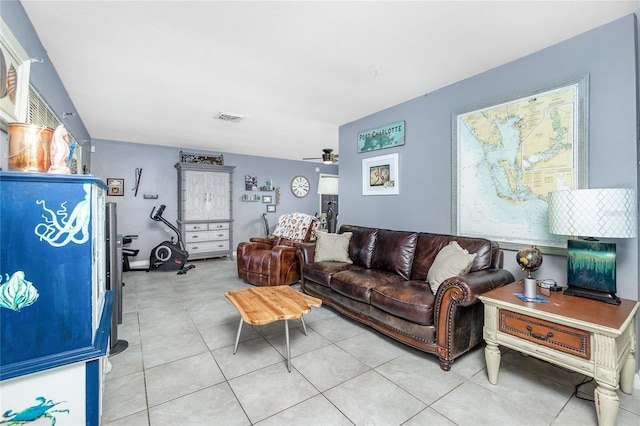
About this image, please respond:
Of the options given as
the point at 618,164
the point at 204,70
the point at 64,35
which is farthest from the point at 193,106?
the point at 618,164

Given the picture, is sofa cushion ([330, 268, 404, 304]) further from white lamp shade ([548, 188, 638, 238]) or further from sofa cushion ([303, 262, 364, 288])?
white lamp shade ([548, 188, 638, 238])

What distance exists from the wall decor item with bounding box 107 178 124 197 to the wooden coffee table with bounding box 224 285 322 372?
446 cm

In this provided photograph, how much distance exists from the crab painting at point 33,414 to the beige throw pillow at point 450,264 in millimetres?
2337

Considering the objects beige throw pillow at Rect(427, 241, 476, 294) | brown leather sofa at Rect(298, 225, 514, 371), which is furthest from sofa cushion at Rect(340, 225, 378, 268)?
beige throw pillow at Rect(427, 241, 476, 294)

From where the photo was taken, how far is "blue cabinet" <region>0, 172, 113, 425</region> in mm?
1087

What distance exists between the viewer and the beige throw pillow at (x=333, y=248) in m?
3.54

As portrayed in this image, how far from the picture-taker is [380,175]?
151 inches

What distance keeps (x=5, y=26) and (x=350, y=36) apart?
2.01m

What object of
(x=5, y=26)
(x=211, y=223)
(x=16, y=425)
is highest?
(x=5, y=26)

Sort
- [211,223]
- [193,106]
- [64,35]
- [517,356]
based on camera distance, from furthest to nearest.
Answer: [211,223], [193,106], [517,356], [64,35]

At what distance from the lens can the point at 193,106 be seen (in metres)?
3.67

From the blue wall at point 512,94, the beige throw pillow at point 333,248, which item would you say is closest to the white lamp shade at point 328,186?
the blue wall at point 512,94

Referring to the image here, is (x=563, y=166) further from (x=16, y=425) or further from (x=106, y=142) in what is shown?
(x=106, y=142)

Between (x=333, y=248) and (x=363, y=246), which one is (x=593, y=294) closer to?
(x=363, y=246)
